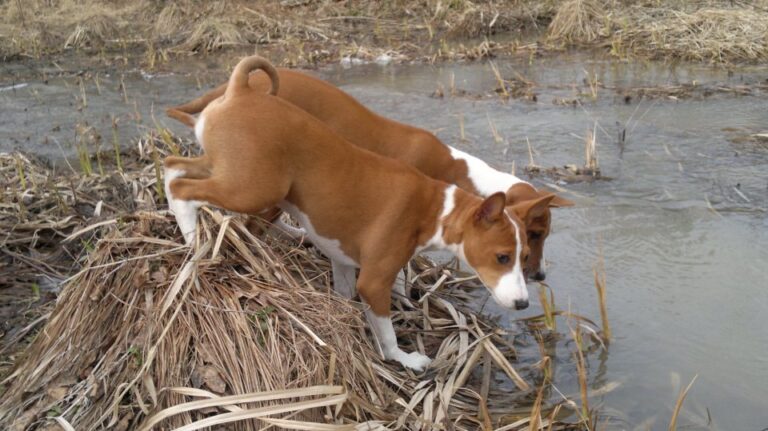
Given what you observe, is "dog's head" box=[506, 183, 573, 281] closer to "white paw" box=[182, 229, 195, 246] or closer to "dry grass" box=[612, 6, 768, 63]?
"white paw" box=[182, 229, 195, 246]

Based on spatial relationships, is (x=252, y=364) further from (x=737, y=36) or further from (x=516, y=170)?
(x=737, y=36)

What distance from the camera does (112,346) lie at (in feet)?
12.7

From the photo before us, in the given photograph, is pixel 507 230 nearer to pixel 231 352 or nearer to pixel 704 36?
pixel 231 352

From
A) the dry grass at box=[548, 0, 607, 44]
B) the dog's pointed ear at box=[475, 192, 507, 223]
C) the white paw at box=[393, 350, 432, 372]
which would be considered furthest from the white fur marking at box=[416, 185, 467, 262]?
the dry grass at box=[548, 0, 607, 44]

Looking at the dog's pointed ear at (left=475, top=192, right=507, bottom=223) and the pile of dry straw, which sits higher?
the dog's pointed ear at (left=475, top=192, right=507, bottom=223)

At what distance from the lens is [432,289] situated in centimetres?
539

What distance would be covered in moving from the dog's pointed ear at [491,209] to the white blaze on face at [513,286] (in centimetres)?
12

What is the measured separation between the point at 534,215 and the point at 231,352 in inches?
86.0

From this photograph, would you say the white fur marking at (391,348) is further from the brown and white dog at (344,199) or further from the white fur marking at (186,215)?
the white fur marking at (186,215)

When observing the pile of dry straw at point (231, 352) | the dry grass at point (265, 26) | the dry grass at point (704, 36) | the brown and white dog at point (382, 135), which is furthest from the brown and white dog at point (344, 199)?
the dry grass at point (265, 26)

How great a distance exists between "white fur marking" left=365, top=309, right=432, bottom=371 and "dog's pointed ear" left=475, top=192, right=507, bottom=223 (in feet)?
2.72

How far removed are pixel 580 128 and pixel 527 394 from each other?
5.43 metres

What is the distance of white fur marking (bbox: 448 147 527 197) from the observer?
5.83 meters

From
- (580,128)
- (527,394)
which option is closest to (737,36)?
(580,128)
